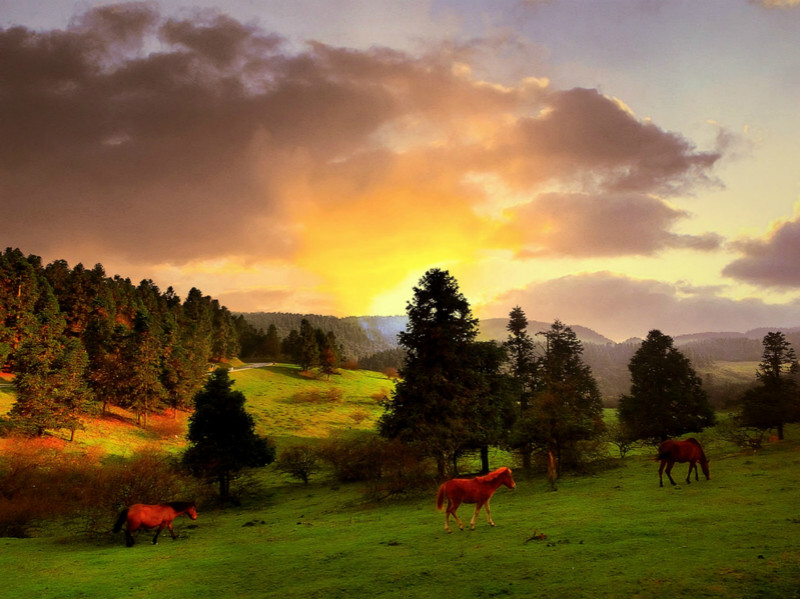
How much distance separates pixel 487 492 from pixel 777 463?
19320 mm

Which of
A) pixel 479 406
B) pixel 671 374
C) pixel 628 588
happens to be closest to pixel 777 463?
pixel 479 406

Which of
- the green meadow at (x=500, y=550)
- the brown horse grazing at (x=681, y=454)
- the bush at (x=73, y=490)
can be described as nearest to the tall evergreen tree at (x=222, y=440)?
the bush at (x=73, y=490)

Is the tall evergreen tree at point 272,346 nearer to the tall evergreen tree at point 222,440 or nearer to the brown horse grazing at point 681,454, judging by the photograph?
the tall evergreen tree at point 222,440

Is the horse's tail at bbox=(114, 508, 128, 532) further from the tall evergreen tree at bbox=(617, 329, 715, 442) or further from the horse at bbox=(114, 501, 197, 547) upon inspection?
the tall evergreen tree at bbox=(617, 329, 715, 442)

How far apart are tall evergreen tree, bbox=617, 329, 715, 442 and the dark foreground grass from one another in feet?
82.2

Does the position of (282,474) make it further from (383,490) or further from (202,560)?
(202,560)

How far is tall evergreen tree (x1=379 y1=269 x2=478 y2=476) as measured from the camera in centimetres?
3108

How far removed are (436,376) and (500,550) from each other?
64.5ft

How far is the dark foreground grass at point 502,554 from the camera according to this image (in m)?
9.20

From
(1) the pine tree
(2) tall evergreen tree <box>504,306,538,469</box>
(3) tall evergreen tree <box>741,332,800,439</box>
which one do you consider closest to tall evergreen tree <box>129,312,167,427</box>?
(1) the pine tree

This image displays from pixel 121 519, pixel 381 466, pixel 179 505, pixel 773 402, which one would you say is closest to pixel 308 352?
pixel 381 466

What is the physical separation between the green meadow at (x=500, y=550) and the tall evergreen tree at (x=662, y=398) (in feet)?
65.3

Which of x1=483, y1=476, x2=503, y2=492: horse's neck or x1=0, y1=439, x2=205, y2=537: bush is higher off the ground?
x1=483, y1=476, x2=503, y2=492: horse's neck

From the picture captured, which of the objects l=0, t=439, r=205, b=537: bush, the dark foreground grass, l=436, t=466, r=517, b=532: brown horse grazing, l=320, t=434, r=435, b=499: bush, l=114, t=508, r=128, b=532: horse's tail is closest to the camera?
the dark foreground grass
